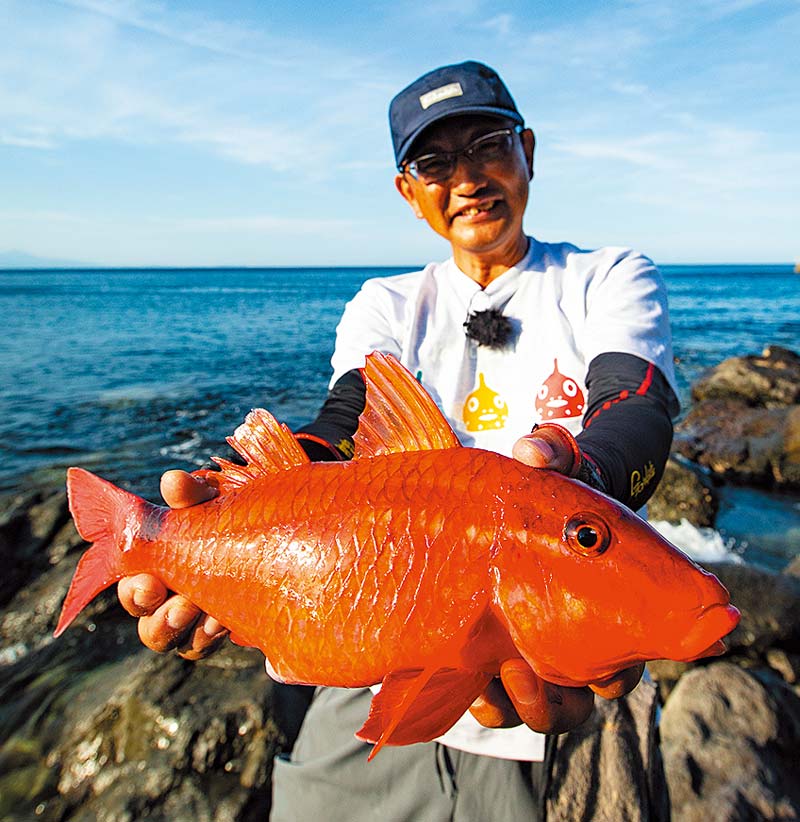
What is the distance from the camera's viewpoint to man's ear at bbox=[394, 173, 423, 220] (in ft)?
12.1

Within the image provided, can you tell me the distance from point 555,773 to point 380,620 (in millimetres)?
2372

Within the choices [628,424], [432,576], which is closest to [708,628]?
[432,576]

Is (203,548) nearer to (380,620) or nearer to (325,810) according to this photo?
(380,620)

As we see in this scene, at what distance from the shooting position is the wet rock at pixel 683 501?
9.13 meters

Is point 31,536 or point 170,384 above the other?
point 31,536

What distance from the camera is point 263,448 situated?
2271 millimetres

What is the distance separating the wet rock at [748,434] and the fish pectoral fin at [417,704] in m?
11.3

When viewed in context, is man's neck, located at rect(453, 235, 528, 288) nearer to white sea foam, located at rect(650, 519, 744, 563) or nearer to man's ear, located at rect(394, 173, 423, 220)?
man's ear, located at rect(394, 173, 423, 220)

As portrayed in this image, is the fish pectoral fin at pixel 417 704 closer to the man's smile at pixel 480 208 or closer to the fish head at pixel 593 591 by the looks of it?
the fish head at pixel 593 591

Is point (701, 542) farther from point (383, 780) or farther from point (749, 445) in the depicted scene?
point (383, 780)

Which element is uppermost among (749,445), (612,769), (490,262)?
(490,262)

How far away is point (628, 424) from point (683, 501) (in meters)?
7.67

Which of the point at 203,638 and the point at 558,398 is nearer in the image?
the point at 203,638

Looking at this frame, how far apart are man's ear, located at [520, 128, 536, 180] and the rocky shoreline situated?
361cm
